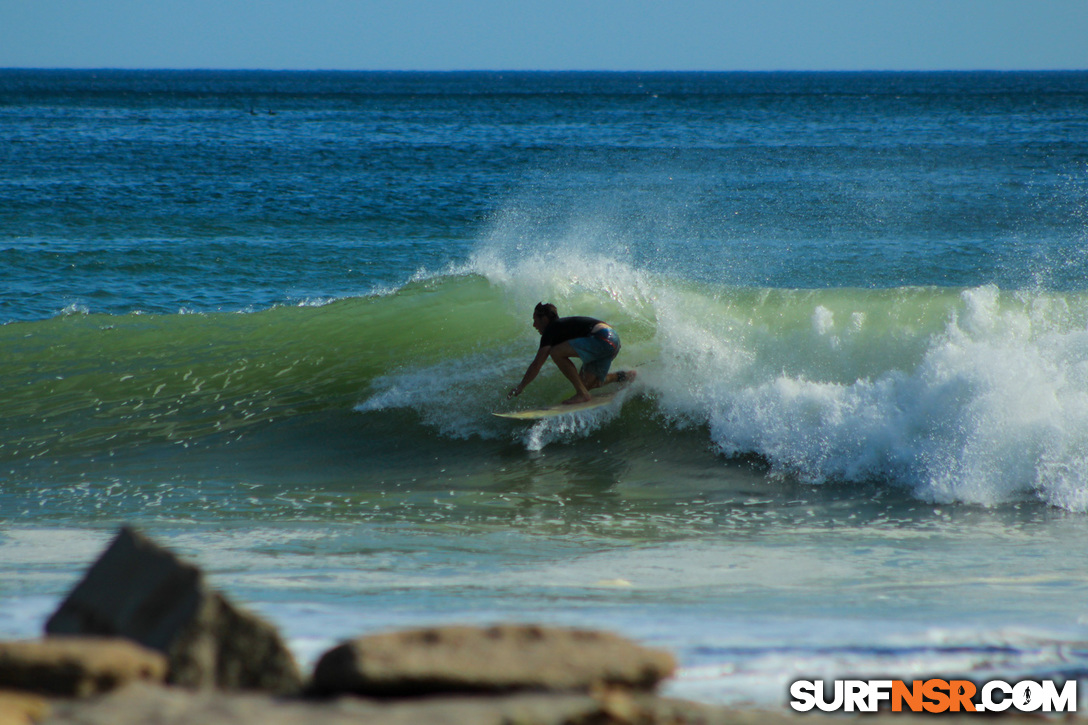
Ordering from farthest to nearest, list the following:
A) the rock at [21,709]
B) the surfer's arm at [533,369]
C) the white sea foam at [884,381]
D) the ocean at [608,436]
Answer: the surfer's arm at [533,369]
the white sea foam at [884,381]
the ocean at [608,436]
the rock at [21,709]

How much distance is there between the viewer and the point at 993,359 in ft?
24.5

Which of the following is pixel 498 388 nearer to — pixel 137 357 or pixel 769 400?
pixel 769 400

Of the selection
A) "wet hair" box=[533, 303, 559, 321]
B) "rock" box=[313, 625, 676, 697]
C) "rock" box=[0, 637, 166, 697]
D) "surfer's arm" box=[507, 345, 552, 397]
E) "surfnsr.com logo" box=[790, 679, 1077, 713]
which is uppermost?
"wet hair" box=[533, 303, 559, 321]

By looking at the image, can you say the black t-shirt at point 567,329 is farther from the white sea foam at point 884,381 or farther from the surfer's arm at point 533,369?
the white sea foam at point 884,381

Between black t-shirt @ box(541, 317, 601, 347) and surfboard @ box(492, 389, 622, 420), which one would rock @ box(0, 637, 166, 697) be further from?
black t-shirt @ box(541, 317, 601, 347)

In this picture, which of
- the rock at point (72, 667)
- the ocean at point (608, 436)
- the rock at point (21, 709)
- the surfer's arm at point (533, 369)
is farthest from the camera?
the surfer's arm at point (533, 369)

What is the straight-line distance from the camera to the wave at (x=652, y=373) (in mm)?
7203

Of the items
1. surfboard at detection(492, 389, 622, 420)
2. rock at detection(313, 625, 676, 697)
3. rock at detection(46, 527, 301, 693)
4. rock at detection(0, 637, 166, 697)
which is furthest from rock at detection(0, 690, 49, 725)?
surfboard at detection(492, 389, 622, 420)

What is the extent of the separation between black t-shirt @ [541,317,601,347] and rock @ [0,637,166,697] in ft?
19.2

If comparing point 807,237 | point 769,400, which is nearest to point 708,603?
point 769,400

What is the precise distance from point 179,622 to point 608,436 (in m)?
6.08

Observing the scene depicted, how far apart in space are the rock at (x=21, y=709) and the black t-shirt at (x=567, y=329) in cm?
599

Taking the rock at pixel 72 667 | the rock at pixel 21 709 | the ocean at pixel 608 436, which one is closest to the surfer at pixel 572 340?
the ocean at pixel 608 436

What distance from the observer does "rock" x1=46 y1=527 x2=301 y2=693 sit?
100 inches
